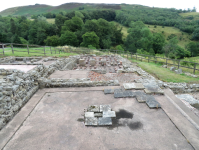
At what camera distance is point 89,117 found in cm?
402

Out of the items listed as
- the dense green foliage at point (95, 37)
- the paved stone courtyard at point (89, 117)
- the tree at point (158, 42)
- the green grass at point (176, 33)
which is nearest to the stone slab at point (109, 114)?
the paved stone courtyard at point (89, 117)

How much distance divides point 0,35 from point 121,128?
4216 centimetres

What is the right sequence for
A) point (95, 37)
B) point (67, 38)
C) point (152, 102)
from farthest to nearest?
1. point (67, 38)
2. point (95, 37)
3. point (152, 102)

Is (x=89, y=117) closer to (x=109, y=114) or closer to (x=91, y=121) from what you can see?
(x=91, y=121)

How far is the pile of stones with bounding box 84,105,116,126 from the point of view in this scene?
12.6ft

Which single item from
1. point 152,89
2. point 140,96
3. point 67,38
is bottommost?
point 140,96

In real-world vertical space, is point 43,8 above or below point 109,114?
above

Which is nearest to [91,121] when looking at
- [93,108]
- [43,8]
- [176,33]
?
[93,108]

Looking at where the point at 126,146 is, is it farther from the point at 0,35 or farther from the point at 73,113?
the point at 0,35

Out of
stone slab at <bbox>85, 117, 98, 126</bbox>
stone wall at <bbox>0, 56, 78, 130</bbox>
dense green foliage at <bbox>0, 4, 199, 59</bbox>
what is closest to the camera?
stone slab at <bbox>85, 117, 98, 126</bbox>

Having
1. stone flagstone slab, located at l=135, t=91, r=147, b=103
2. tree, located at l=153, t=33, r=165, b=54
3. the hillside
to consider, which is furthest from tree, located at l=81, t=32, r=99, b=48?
the hillside

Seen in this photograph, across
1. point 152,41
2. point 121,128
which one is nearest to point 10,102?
point 121,128

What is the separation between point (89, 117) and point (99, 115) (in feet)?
1.08

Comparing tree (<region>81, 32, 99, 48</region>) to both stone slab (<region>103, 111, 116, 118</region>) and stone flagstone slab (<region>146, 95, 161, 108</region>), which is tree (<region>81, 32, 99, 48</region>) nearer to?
stone flagstone slab (<region>146, 95, 161, 108</region>)
